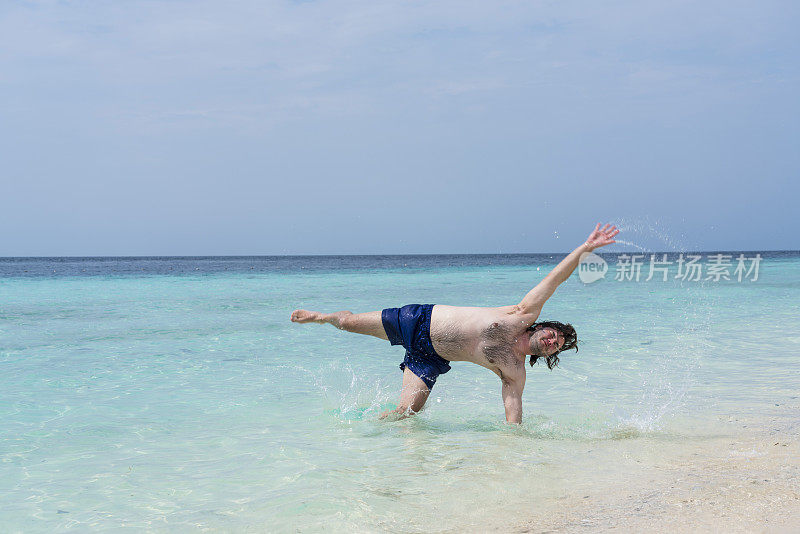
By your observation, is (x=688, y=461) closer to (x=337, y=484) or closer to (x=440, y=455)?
(x=440, y=455)

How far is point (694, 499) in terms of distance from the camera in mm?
3381

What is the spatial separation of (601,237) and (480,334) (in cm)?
127

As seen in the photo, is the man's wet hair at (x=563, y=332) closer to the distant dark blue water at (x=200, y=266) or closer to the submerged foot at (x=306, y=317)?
the submerged foot at (x=306, y=317)

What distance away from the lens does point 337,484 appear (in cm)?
399

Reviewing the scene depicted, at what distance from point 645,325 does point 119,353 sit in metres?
9.93

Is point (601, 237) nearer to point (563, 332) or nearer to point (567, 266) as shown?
point (567, 266)

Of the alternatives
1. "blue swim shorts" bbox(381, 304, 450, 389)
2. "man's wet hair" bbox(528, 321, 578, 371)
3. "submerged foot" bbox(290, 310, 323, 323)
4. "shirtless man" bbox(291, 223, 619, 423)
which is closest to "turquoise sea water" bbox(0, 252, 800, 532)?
"shirtless man" bbox(291, 223, 619, 423)

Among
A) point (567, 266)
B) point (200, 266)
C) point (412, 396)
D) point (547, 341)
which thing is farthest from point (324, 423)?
point (200, 266)

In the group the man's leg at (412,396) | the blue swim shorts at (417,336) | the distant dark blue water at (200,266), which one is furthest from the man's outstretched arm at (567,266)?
the distant dark blue water at (200,266)

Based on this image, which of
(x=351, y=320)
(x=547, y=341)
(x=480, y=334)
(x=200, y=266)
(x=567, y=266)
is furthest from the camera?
(x=200, y=266)

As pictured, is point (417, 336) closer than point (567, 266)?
No

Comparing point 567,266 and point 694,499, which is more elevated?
point 567,266

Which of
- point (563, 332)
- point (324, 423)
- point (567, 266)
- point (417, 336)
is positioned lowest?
point (324, 423)

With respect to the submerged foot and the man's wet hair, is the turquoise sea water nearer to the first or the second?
the man's wet hair
